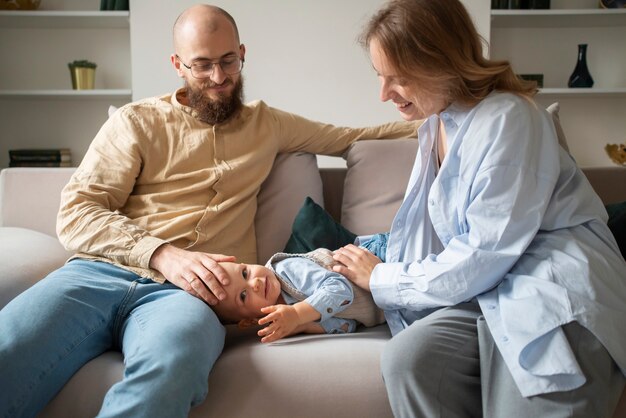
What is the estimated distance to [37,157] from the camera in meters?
4.77

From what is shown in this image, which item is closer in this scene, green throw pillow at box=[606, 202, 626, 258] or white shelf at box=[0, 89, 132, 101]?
green throw pillow at box=[606, 202, 626, 258]

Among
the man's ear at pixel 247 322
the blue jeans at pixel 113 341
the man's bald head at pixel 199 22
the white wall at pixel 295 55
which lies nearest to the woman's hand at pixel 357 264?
the man's ear at pixel 247 322

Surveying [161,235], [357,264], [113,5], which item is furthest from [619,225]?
[113,5]

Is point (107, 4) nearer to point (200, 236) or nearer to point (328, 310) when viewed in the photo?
point (200, 236)

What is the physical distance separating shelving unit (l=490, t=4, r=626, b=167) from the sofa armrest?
322 centimetres

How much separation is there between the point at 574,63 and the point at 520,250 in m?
3.72

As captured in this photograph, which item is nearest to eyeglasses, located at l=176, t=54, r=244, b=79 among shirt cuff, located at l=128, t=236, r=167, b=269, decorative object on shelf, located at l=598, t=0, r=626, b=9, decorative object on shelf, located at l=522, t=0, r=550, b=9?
shirt cuff, located at l=128, t=236, r=167, b=269

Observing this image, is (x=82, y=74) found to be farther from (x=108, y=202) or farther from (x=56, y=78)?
(x=108, y=202)

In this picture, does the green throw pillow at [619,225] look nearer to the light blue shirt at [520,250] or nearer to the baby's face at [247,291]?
A: the light blue shirt at [520,250]

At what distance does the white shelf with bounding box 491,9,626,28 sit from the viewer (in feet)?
14.9

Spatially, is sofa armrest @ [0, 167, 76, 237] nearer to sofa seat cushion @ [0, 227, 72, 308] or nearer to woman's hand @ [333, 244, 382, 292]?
sofa seat cushion @ [0, 227, 72, 308]

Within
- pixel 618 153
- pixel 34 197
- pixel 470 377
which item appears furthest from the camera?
pixel 618 153

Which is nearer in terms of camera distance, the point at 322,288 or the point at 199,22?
the point at 322,288

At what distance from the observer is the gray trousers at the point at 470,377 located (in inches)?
56.5
